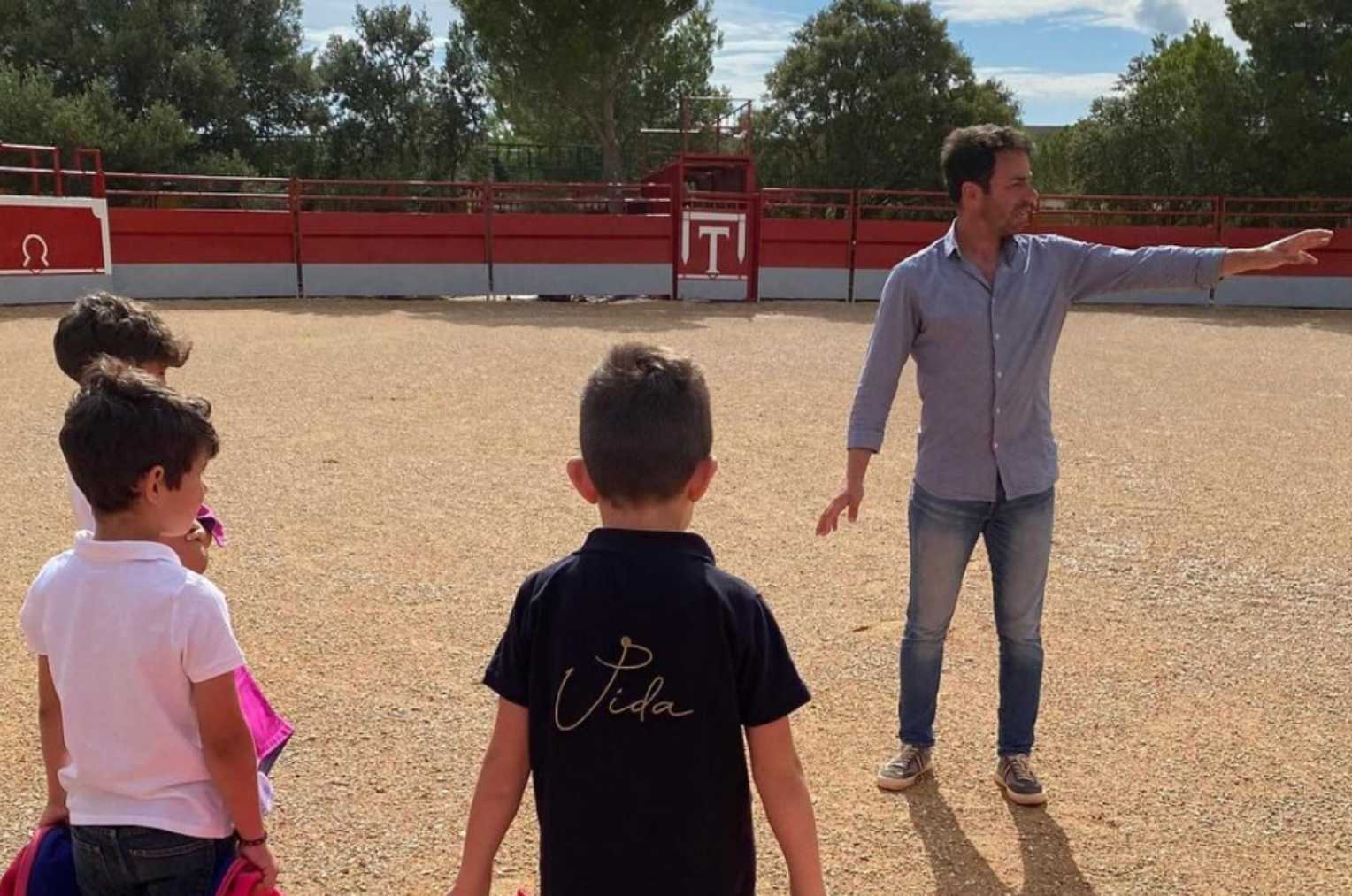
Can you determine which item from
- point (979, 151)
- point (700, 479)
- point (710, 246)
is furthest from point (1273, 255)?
point (710, 246)

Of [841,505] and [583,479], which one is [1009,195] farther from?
[583,479]

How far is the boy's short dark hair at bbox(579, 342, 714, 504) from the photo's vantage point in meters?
1.57

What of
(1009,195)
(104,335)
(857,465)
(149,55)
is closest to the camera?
(104,335)

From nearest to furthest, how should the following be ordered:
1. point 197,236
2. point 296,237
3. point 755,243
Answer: point 197,236
point 296,237
point 755,243

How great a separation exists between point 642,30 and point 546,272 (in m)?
10.6

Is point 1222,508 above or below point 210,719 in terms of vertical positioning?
below

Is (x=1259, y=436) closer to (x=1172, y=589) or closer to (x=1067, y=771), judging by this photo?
(x=1172, y=589)

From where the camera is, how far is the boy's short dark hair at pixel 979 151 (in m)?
2.92

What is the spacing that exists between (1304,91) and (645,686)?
29.1m

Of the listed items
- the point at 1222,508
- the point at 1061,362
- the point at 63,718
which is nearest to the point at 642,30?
the point at 1061,362

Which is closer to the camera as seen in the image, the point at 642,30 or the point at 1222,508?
the point at 1222,508

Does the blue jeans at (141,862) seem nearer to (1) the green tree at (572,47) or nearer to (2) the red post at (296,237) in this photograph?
(2) the red post at (296,237)

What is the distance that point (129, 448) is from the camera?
168 centimetres

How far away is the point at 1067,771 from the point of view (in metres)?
3.35
